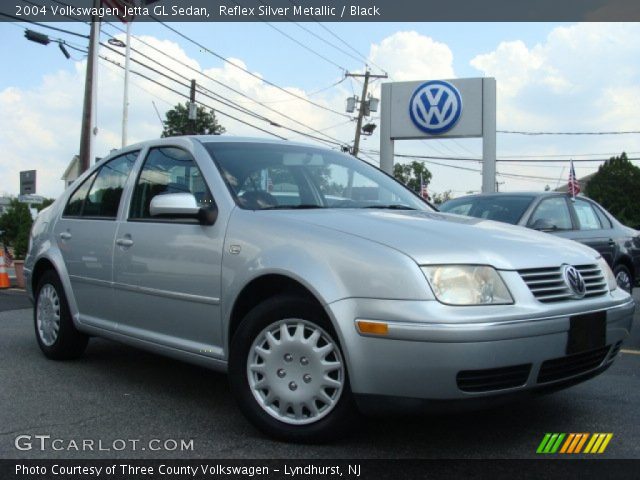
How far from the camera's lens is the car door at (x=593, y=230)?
8008 millimetres

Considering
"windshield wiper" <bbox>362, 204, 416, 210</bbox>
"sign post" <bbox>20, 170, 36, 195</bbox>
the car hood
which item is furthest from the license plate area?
"sign post" <bbox>20, 170, 36, 195</bbox>

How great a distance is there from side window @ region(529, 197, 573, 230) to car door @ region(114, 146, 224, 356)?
4333 millimetres

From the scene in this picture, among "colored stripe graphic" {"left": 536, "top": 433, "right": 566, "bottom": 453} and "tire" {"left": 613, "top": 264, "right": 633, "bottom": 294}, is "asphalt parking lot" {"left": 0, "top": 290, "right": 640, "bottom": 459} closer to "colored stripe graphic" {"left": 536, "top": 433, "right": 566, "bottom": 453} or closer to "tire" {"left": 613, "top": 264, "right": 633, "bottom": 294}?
"colored stripe graphic" {"left": 536, "top": 433, "right": 566, "bottom": 453}

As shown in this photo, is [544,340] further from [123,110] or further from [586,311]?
[123,110]

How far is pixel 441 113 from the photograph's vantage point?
1664cm

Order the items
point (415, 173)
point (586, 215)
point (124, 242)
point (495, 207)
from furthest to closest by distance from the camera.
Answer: point (415, 173)
point (586, 215)
point (495, 207)
point (124, 242)

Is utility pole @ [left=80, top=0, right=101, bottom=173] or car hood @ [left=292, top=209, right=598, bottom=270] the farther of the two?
utility pole @ [left=80, top=0, right=101, bottom=173]

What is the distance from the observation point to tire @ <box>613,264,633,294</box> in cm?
848

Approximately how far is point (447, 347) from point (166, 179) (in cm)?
228

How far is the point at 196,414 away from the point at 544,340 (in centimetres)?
193

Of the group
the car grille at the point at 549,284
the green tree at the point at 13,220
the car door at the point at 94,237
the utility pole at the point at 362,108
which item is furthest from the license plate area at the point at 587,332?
the utility pole at the point at 362,108

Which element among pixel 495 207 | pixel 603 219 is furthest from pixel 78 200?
pixel 603 219

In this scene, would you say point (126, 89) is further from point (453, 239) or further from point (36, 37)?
point (453, 239)

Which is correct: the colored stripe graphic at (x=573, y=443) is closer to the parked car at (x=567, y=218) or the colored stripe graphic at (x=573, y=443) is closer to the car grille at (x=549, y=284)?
the car grille at (x=549, y=284)
